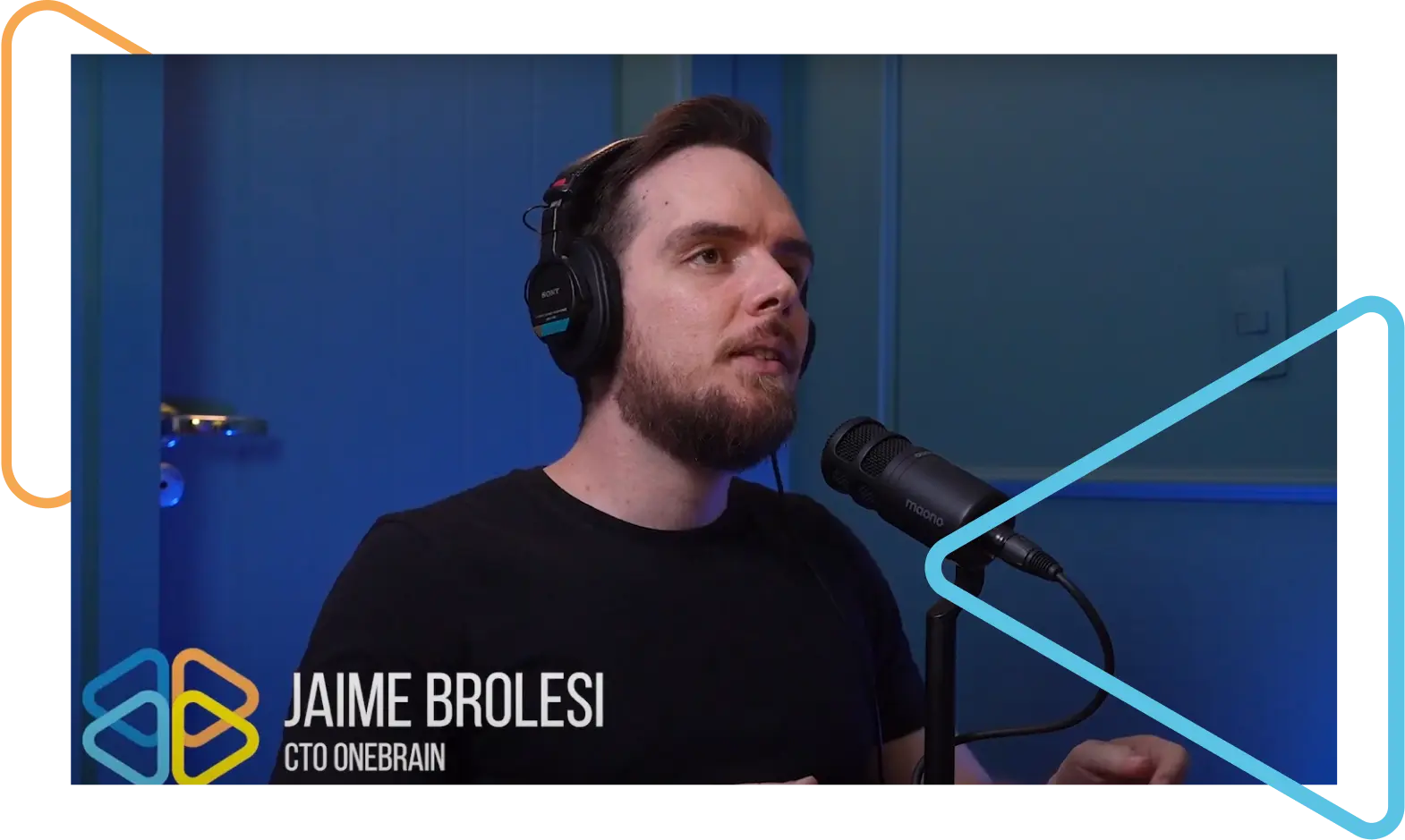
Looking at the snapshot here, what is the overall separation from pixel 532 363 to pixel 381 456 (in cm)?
23

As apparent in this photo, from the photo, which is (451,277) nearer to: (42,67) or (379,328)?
(379,328)

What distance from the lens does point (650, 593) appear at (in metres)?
1.23

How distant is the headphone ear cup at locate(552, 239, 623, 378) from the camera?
1193 millimetres

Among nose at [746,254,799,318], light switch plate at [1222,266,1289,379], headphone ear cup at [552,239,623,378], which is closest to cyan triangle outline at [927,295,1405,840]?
light switch plate at [1222,266,1289,379]

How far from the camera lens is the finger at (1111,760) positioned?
3.93 feet

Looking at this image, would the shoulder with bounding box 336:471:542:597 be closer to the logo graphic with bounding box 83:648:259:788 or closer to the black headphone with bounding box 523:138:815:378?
the black headphone with bounding box 523:138:815:378

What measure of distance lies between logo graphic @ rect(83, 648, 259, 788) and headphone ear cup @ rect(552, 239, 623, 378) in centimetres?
62

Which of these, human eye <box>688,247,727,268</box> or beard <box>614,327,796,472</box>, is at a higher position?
human eye <box>688,247,727,268</box>

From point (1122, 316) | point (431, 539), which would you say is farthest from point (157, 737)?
point (1122, 316)

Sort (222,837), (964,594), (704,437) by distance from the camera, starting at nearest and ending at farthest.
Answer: (964,594) < (704,437) < (222,837)

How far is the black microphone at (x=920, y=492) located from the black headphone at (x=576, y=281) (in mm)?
211

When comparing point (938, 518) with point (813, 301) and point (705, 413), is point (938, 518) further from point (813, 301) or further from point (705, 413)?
point (813, 301)

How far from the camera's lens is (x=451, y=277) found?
54.8 inches
